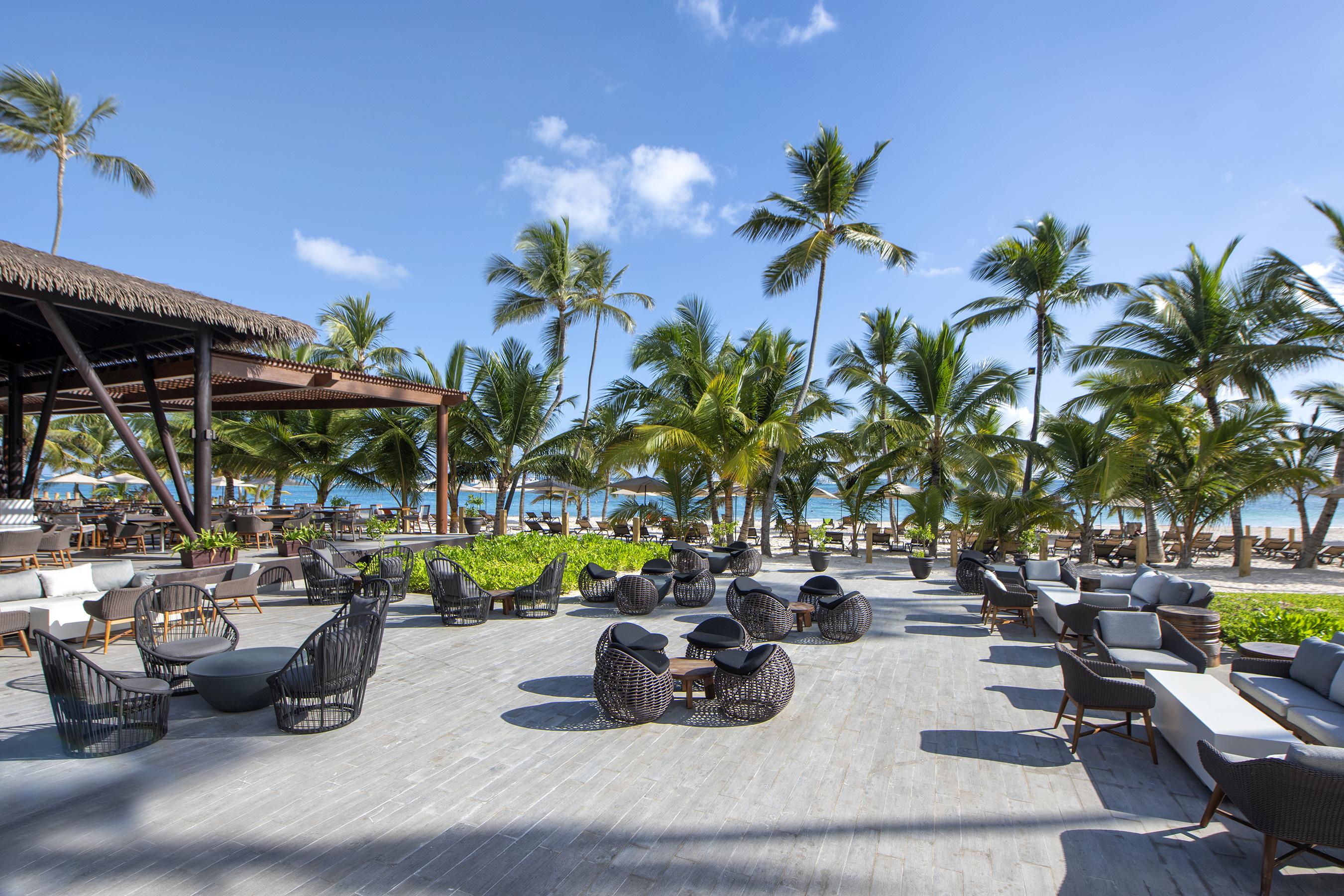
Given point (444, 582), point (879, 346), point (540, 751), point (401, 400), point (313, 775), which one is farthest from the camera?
point (879, 346)

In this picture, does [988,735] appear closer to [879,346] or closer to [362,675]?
[362,675]

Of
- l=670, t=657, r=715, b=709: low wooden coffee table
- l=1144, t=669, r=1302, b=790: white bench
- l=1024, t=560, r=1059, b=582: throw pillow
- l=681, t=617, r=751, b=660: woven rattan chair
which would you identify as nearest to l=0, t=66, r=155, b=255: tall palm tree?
l=681, t=617, r=751, b=660: woven rattan chair

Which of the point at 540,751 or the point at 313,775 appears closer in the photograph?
the point at 313,775

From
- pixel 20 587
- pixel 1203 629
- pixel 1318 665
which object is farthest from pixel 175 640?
pixel 1203 629

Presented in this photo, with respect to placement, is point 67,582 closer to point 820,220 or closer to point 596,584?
point 596,584

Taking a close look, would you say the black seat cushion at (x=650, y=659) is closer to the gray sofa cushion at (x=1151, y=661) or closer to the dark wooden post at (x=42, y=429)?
the gray sofa cushion at (x=1151, y=661)

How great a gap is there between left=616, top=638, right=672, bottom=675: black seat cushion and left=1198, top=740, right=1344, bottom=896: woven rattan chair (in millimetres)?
3539

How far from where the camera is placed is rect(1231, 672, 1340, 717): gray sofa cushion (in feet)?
15.3

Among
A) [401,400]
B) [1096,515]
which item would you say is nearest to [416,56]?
[401,400]

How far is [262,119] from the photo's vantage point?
12.3 meters

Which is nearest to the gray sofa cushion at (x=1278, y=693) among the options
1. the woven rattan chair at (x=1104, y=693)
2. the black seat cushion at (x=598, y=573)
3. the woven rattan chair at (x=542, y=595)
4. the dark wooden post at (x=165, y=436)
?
the woven rattan chair at (x=1104, y=693)

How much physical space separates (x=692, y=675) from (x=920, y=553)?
44.5 feet

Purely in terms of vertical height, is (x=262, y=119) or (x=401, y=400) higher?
(x=262, y=119)

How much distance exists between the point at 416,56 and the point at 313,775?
11.3 meters
